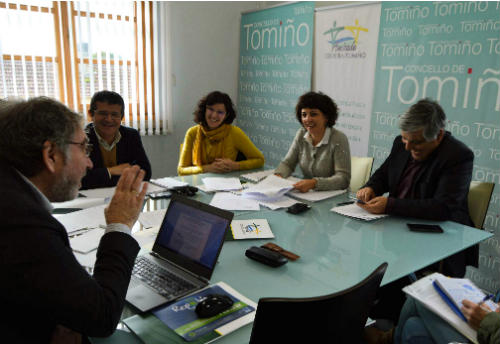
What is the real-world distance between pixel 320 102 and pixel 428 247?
1455 millimetres

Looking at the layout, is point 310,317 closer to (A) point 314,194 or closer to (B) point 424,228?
(B) point 424,228

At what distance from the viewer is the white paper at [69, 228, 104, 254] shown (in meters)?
1.57

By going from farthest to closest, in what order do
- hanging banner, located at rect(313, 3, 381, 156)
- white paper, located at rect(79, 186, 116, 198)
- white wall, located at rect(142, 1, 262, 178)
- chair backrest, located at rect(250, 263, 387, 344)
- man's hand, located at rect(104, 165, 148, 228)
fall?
white wall, located at rect(142, 1, 262, 178), hanging banner, located at rect(313, 3, 381, 156), white paper, located at rect(79, 186, 116, 198), man's hand, located at rect(104, 165, 148, 228), chair backrest, located at rect(250, 263, 387, 344)

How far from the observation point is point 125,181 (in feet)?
4.34

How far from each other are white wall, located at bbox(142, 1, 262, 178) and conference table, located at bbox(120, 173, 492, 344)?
2733mm

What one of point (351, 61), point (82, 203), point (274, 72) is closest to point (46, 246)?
point (82, 203)

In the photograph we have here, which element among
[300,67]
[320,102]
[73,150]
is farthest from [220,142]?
[73,150]

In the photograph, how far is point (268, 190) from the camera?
234 cm

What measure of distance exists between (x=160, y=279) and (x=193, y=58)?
158 inches

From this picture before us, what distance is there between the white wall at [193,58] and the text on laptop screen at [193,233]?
3387 millimetres

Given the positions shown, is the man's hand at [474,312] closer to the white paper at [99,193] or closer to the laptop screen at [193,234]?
the laptop screen at [193,234]

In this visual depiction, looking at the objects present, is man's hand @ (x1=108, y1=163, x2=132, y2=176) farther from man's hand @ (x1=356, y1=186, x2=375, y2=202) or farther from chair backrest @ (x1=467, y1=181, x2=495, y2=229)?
chair backrest @ (x1=467, y1=181, x2=495, y2=229)

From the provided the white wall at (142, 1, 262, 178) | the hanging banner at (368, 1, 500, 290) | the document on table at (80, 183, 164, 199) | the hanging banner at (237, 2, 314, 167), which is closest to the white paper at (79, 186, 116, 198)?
the document on table at (80, 183, 164, 199)

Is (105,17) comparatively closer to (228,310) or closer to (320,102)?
(320,102)
